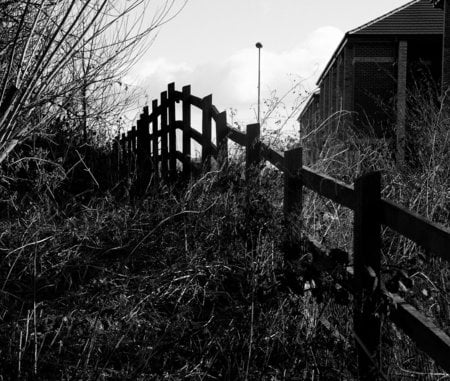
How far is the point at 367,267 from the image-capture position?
3.66m

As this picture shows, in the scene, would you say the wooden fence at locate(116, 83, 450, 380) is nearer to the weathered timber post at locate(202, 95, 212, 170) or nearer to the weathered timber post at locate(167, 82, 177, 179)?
the weathered timber post at locate(202, 95, 212, 170)

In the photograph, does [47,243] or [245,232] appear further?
[47,243]

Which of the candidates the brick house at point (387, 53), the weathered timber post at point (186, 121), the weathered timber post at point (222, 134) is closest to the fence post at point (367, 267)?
the weathered timber post at point (222, 134)

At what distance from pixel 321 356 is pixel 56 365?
1394 millimetres

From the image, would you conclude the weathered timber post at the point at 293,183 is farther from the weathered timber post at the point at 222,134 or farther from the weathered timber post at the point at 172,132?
the weathered timber post at the point at 172,132

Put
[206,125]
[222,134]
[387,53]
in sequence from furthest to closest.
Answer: [387,53] < [206,125] < [222,134]

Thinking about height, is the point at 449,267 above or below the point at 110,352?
above

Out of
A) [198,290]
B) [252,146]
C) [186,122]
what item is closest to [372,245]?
[198,290]

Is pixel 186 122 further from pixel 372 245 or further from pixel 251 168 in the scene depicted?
pixel 372 245

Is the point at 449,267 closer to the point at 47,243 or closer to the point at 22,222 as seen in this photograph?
the point at 47,243

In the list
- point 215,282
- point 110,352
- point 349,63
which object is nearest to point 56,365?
point 110,352

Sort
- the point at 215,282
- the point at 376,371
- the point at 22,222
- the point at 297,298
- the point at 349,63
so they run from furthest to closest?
the point at 349,63 → the point at 22,222 → the point at 215,282 → the point at 297,298 → the point at 376,371

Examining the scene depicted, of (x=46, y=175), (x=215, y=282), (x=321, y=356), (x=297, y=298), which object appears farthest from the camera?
(x=46, y=175)

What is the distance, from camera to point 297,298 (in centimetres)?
441
